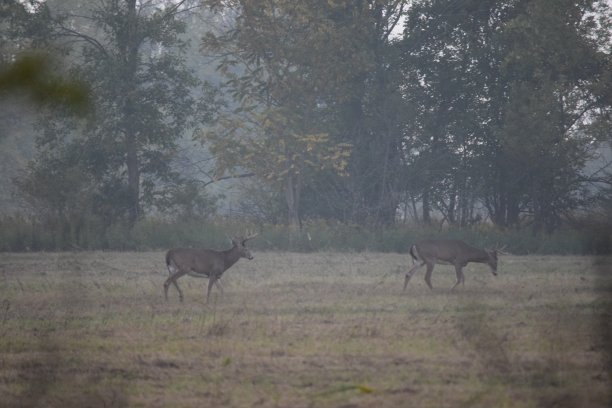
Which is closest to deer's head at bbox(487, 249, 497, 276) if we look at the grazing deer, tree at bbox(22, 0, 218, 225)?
the grazing deer

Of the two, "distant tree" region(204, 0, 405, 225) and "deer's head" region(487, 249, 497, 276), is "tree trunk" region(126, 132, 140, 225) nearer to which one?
"distant tree" region(204, 0, 405, 225)

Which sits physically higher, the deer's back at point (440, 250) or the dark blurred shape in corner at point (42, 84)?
the dark blurred shape in corner at point (42, 84)

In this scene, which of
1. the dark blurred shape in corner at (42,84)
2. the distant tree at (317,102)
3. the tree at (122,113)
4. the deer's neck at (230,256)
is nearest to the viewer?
the deer's neck at (230,256)

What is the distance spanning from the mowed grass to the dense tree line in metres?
14.1

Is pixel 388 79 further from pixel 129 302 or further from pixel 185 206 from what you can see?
pixel 129 302

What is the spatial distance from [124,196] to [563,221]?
49.8 feet

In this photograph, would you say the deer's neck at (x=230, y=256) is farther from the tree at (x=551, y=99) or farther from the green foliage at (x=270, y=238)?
the tree at (x=551, y=99)

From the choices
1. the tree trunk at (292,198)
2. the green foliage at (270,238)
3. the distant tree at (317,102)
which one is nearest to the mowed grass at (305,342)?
the green foliage at (270,238)

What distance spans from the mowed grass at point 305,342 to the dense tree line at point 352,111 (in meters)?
14.1

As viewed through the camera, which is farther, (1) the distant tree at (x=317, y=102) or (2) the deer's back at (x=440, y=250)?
(1) the distant tree at (x=317, y=102)

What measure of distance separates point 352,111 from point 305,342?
80.6 ft

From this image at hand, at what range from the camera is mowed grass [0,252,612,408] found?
8.76 metres

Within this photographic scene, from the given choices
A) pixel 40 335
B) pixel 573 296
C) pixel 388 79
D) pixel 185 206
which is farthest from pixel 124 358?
pixel 388 79

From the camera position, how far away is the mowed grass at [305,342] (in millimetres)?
8758
